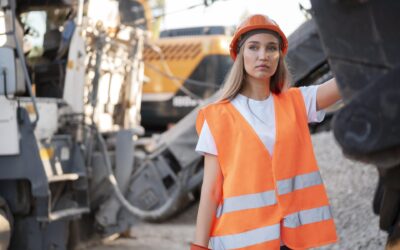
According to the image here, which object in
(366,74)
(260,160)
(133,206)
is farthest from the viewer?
(133,206)

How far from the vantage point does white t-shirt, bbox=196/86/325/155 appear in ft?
7.06

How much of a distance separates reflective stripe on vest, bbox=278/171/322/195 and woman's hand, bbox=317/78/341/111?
25 cm

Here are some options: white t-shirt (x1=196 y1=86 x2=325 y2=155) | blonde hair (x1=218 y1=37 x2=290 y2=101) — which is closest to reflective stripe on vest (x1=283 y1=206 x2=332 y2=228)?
white t-shirt (x1=196 y1=86 x2=325 y2=155)

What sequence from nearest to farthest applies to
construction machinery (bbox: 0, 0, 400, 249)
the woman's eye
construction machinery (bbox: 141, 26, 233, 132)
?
the woman's eye
construction machinery (bbox: 0, 0, 400, 249)
construction machinery (bbox: 141, 26, 233, 132)

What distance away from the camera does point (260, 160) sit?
6.93 feet

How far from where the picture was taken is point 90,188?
20.0 ft

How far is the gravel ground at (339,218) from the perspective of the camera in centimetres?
477

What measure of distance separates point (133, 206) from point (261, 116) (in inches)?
163

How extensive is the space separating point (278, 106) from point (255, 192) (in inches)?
12.7

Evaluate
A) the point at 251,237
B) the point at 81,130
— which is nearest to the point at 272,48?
the point at 251,237

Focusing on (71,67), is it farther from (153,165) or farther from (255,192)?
(255,192)

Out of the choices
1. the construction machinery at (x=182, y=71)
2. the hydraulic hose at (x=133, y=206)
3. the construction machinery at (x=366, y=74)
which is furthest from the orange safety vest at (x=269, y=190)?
the construction machinery at (x=182, y=71)

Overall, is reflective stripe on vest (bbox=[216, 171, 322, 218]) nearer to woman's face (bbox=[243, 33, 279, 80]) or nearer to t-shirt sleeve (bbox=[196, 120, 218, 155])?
t-shirt sleeve (bbox=[196, 120, 218, 155])

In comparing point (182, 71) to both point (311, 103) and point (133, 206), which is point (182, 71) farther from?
point (311, 103)
